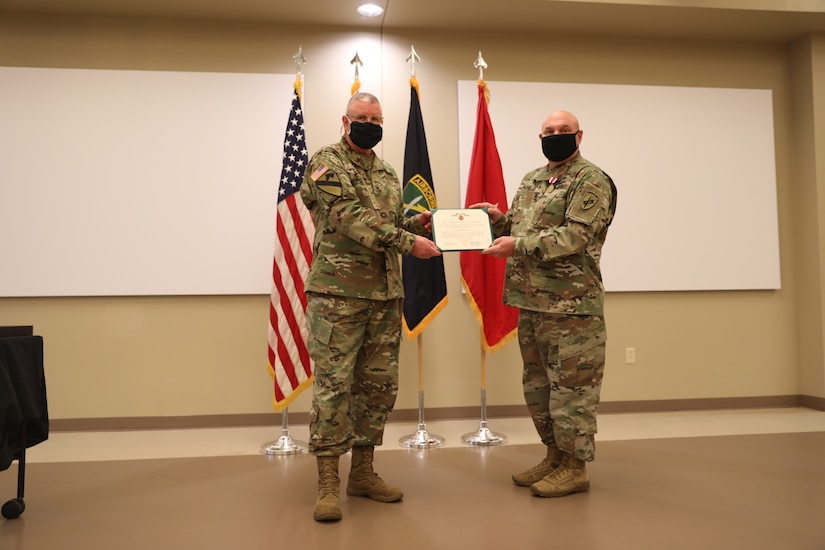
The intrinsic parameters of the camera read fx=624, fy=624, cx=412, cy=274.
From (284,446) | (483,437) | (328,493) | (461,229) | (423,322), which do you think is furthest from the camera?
(423,322)

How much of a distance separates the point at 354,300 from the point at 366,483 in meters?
0.74

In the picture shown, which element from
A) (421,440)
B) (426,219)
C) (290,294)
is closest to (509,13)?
(426,219)

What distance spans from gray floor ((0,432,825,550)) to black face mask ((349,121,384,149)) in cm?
142

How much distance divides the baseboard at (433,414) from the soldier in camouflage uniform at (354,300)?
166 cm

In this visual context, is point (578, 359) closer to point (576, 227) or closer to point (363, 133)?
point (576, 227)

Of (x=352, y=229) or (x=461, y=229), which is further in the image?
(x=461, y=229)

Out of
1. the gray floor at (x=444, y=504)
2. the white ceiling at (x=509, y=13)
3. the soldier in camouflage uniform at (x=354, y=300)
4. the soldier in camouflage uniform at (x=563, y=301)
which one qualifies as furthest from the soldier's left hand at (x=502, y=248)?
the white ceiling at (x=509, y=13)

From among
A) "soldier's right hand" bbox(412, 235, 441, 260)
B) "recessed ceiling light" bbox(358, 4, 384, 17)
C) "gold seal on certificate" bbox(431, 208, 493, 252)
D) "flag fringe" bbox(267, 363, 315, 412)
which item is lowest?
"flag fringe" bbox(267, 363, 315, 412)

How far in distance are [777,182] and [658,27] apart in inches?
57.4

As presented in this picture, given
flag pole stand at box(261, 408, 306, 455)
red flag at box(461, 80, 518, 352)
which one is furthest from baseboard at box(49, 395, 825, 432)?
red flag at box(461, 80, 518, 352)

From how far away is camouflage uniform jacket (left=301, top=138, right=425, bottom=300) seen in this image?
236 centimetres

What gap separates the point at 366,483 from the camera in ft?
8.16

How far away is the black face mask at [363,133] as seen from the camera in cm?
247

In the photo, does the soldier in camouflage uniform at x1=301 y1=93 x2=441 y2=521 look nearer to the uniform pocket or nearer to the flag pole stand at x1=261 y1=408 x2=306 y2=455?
the uniform pocket
